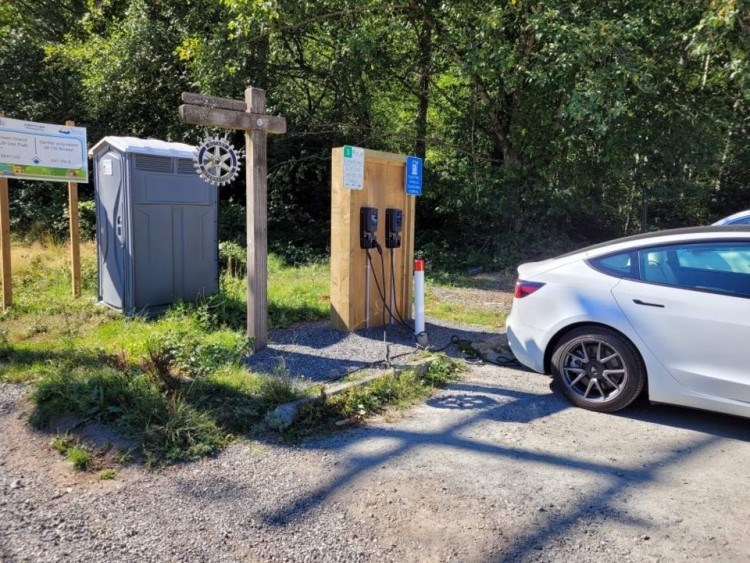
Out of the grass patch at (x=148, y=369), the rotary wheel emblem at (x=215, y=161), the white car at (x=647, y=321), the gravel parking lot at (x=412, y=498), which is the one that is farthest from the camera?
the rotary wheel emblem at (x=215, y=161)

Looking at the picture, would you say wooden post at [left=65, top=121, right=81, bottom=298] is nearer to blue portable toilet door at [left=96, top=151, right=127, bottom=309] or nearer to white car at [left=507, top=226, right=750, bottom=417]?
blue portable toilet door at [left=96, top=151, right=127, bottom=309]

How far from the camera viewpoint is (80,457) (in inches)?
149

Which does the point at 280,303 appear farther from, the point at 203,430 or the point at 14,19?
the point at 14,19

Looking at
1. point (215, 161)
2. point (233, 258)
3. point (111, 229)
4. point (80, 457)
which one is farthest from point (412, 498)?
point (233, 258)

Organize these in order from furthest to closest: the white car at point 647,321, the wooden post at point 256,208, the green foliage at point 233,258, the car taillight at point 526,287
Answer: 1. the green foliage at point 233,258
2. the wooden post at point 256,208
3. the car taillight at point 526,287
4. the white car at point 647,321

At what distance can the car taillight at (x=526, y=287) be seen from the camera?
522cm

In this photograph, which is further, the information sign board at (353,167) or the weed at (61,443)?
the information sign board at (353,167)

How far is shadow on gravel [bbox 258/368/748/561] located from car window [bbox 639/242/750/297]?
108 centimetres

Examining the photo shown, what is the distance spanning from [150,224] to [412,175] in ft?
10.1

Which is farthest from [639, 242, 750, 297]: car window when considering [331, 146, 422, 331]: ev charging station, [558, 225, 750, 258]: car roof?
[331, 146, 422, 331]: ev charging station

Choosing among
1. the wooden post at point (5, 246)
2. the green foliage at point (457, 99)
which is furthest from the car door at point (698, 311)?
the wooden post at point (5, 246)

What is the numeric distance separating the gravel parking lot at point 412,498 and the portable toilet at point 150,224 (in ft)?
8.82

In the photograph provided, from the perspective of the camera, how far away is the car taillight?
522 cm

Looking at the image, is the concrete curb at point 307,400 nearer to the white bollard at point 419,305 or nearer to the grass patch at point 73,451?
the white bollard at point 419,305
